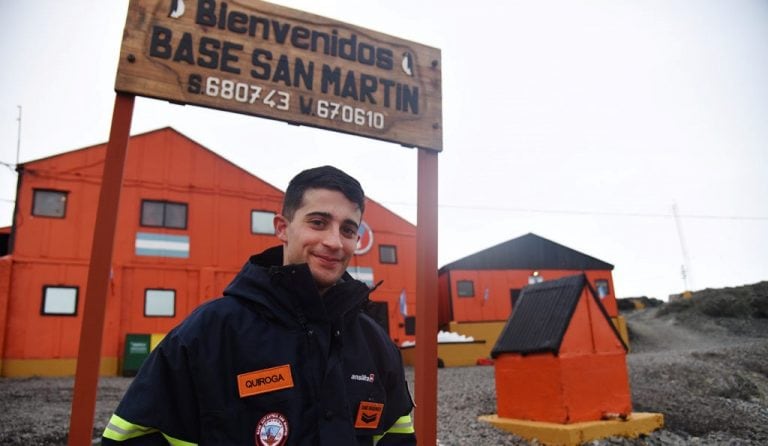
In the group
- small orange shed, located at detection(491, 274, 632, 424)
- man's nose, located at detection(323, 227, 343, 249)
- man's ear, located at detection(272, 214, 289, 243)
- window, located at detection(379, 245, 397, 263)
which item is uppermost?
window, located at detection(379, 245, 397, 263)

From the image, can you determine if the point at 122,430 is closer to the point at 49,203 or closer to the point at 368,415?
the point at 368,415

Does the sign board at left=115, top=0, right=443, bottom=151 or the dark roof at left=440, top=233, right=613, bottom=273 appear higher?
the dark roof at left=440, top=233, right=613, bottom=273

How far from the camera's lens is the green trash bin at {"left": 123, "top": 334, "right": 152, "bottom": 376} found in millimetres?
15383

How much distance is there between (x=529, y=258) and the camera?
27.6 metres

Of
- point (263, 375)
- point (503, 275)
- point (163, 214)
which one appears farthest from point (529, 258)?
point (263, 375)

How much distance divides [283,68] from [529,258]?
26.2 m

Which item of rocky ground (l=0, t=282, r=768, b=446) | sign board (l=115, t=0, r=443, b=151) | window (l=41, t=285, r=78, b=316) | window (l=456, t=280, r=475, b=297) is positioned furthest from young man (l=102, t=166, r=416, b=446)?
window (l=456, t=280, r=475, b=297)

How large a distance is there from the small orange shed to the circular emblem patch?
4929 millimetres

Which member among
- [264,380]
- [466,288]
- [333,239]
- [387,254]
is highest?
[387,254]

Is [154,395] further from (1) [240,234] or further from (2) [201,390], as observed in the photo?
(1) [240,234]

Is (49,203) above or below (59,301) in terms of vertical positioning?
above

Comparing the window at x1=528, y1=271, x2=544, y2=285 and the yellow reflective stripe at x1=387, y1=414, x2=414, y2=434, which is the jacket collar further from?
the window at x1=528, y1=271, x2=544, y2=285

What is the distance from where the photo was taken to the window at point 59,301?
50.2 feet

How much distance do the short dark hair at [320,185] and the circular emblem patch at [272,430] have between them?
0.85 m
